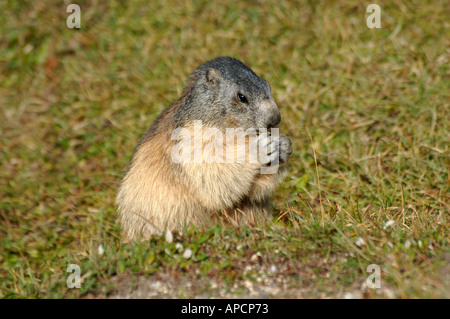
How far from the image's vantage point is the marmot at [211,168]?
4.73 m

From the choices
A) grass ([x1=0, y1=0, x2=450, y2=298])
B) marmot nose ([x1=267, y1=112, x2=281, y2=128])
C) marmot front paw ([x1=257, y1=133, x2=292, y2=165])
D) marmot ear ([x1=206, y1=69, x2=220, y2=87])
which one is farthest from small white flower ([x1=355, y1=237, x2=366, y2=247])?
marmot ear ([x1=206, y1=69, x2=220, y2=87])

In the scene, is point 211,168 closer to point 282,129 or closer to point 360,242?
point 360,242

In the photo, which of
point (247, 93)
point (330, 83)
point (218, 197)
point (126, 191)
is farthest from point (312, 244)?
point (330, 83)

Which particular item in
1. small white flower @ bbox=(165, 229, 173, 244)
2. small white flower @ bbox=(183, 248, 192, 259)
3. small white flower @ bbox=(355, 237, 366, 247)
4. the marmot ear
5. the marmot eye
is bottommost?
small white flower @ bbox=(183, 248, 192, 259)

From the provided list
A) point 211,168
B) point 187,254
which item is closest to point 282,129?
point 211,168

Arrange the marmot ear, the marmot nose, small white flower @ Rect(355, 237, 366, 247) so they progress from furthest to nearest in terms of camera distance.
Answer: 1. the marmot ear
2. the marmot nose
3. small white flower @ Rect(355, 237, 366, 247)

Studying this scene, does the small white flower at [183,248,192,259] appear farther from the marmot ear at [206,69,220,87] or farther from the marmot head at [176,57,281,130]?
the marmot ear at [206,69,220,87]

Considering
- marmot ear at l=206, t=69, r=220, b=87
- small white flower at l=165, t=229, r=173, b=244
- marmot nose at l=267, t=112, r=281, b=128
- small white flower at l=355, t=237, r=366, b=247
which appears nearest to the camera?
small white flower at l=355, t=237, r=366, b=247

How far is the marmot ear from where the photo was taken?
190 inches

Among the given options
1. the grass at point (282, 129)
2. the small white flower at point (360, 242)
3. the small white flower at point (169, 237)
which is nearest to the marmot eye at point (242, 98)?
the grass at point (282, 129)

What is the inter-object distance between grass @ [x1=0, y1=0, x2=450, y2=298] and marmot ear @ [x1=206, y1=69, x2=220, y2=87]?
1329mm

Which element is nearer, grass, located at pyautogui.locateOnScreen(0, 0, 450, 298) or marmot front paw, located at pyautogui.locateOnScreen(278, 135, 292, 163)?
grass, located at pyautogui.locateOnScreen(0, 0, 450, 298)

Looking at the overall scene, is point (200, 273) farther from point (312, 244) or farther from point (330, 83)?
point (330, 83)

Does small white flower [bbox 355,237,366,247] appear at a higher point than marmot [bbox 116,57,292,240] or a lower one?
lower
